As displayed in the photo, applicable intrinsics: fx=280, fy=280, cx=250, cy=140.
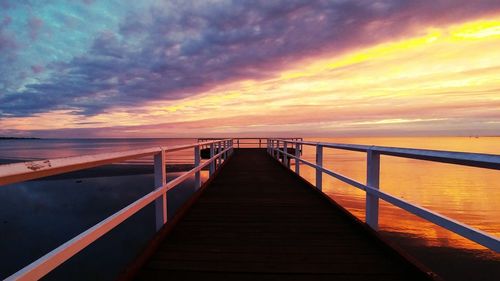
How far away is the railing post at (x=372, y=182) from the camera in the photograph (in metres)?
3.11

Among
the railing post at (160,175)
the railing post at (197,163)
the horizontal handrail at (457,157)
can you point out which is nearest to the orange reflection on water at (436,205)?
the railing post at (197,163)

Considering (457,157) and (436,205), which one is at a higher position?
(457,157)

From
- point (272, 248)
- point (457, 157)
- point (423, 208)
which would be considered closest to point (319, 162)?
point (272, 248)

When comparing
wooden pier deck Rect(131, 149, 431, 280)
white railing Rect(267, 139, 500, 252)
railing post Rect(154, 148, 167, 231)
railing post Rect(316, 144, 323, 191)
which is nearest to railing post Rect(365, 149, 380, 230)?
white railing Rect(267, 139, 500, 252)

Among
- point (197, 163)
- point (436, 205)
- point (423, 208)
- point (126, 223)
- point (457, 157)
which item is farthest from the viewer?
point (436, 205)

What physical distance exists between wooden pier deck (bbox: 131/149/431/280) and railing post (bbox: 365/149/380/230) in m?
0.16

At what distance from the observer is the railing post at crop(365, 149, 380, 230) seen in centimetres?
311

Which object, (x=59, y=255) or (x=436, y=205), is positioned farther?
(x=436, y=205)

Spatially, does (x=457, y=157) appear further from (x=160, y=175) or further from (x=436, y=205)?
(x=436, y=205)

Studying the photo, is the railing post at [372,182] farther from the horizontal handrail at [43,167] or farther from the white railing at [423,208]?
the horizontal handrail at [43,167]

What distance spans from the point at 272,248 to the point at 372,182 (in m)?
1.34

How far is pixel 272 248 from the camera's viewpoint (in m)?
2.97

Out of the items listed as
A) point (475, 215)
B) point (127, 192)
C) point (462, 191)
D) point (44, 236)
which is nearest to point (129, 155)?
point (44, 236)

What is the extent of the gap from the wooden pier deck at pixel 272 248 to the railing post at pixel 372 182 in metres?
0.16
